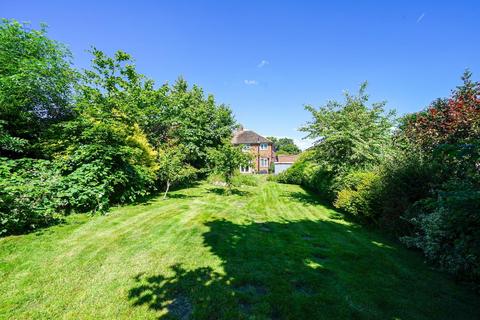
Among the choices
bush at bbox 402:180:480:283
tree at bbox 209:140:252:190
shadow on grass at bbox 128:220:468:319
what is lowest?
shadow on grass at bbox 128:220:468:319

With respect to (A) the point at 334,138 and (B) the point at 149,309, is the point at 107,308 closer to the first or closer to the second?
(B) the point at 149,309

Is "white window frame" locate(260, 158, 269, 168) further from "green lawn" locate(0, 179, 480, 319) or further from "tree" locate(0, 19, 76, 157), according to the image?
"green lawn" locate(0, 179, 480, 319)

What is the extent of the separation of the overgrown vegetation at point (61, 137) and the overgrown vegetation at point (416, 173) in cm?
988

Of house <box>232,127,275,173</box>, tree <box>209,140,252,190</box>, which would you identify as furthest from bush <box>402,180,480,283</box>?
house <box>232,127,275,173</box>

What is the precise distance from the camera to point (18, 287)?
396 cm

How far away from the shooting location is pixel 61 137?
11266mm

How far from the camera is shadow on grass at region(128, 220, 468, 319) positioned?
11.8 feet

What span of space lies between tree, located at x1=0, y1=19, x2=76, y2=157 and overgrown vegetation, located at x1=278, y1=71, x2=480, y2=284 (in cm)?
1498

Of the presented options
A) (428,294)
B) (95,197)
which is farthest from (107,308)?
(95,197)

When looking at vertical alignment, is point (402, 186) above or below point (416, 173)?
below

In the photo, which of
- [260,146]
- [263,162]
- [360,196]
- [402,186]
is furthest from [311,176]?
[263,162]

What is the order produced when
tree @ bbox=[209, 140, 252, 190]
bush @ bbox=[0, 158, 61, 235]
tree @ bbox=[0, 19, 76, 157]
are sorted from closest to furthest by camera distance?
bush @ bbox=[0, 158, 61, 235]
tree @ bbox=[0, 19, 76, 157]
tree @ bbox=[209, 140, 252, 190]

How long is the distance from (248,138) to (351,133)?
3886 centimetres

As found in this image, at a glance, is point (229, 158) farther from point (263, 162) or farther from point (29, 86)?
point (263, 162)
